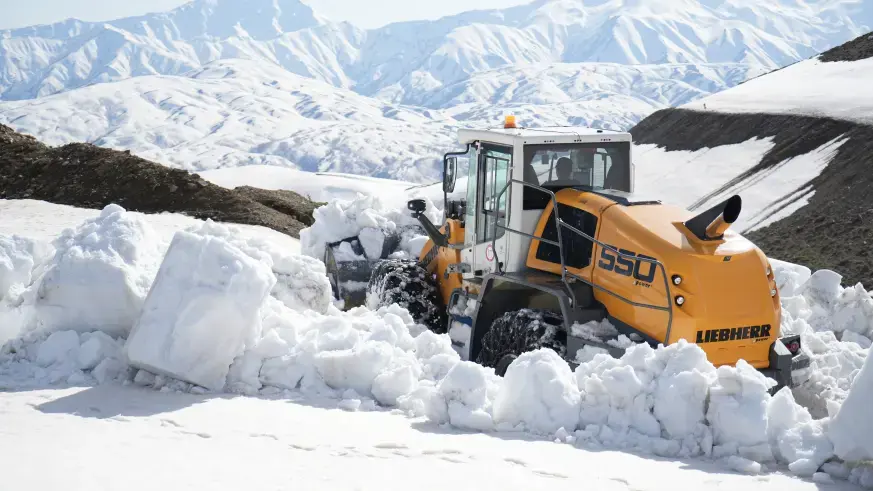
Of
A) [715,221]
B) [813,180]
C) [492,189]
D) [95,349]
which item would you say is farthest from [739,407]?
[813,180]

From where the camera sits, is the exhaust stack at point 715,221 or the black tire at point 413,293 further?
the black tire at point 413,293

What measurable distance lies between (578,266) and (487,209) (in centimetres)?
144

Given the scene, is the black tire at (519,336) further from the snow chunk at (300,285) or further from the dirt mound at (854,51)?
the dirt mound at (854,51)

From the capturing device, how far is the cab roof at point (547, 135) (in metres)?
9.21

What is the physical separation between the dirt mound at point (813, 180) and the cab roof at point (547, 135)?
1068 cm

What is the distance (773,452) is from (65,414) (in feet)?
15.6

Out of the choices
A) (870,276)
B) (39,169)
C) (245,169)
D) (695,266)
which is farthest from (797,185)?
(245,169)

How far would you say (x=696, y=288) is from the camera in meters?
7.52

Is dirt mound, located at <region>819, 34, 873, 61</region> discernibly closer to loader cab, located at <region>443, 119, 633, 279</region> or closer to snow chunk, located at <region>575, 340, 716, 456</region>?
loader cab, located at <region>443, 119, 633, 279</region>

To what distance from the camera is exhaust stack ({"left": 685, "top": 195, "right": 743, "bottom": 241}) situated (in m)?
7.58

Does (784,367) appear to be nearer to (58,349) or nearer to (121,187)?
(58,349)

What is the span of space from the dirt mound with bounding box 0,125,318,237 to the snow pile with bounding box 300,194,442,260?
5.48 meters

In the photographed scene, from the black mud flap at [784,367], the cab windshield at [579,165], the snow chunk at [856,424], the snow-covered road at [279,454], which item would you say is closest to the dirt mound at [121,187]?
the cab windshield at [579,165]

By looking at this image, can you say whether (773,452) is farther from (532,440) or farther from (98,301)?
(98,301)
